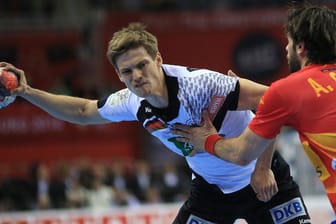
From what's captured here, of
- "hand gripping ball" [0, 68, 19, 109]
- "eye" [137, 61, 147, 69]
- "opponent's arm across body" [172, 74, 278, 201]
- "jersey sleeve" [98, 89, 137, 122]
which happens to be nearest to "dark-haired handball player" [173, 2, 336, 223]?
"opponent's arm across body" [172, 74, 278, 201]

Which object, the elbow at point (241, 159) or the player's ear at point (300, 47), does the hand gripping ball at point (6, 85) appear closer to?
the elbow at point (241, 159)

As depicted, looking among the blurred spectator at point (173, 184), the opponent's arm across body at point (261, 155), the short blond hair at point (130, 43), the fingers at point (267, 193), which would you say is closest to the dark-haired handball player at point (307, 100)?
the opponent's arm across body at point (261, 155)

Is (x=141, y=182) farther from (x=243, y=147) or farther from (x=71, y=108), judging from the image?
(x=243, y=147)

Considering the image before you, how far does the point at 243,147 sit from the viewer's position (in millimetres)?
4691

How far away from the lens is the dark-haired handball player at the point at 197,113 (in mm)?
5395

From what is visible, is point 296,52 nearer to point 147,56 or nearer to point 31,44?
point 147,56

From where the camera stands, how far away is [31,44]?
67.1 feet

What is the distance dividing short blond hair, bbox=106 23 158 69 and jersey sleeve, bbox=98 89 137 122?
0.57 metres

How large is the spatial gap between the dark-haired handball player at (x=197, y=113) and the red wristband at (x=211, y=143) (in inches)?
13.6

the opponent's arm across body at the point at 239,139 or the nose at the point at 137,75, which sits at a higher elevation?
the nose at the point at 137,75

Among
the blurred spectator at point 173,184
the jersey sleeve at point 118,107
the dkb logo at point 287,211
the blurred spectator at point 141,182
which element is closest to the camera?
the dkb logo at point 287,211

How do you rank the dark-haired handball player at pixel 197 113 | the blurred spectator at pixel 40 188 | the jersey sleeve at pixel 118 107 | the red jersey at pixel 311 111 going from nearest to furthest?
the red jersey at pixel 311 111 → the dark-haired handball player at pixel 197 113 → the jersey sleeve at pixel 118 107 → the blurred spectator at pixel 40 188

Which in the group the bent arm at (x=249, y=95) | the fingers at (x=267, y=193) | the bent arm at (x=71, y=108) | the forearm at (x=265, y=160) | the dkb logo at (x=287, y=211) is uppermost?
the bent arm at (x=249, y=95)

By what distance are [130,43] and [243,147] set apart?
3.85 ft
